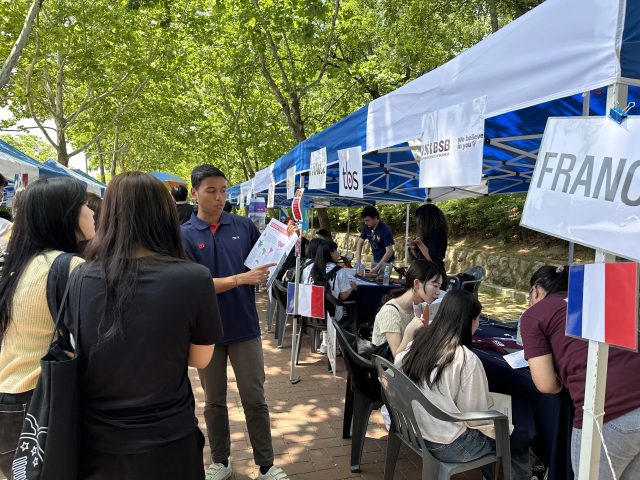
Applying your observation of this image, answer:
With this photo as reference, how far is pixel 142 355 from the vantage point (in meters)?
1.33

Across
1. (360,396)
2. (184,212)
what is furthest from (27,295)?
(184,212)

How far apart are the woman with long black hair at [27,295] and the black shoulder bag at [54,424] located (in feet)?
0.94

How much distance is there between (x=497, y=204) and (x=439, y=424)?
38.5 ft

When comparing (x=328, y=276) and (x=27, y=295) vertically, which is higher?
(x=27, y=295)

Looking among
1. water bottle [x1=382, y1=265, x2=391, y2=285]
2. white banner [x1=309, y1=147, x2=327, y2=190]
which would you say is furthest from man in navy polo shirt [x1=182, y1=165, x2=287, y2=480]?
water bottle [x1=382, y1=265, x2=391, y2=285]

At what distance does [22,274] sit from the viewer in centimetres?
157

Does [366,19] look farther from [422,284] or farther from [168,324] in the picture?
[168,324]

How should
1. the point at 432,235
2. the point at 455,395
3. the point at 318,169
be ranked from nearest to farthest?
the point at 455,395 → the point at 318,169 → the point at 432,235

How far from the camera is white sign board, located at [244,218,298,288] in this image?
2.46 meters

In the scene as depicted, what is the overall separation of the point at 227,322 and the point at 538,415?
1.86 m

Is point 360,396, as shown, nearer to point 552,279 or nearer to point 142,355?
point 552,279

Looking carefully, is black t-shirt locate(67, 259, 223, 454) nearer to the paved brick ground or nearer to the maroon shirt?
the maroon shirt

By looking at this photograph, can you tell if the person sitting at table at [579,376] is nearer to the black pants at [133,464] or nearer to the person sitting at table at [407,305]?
the person sitting at table at [407,305]

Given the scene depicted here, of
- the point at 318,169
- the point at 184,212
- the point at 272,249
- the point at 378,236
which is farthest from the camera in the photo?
the point at 378,236
